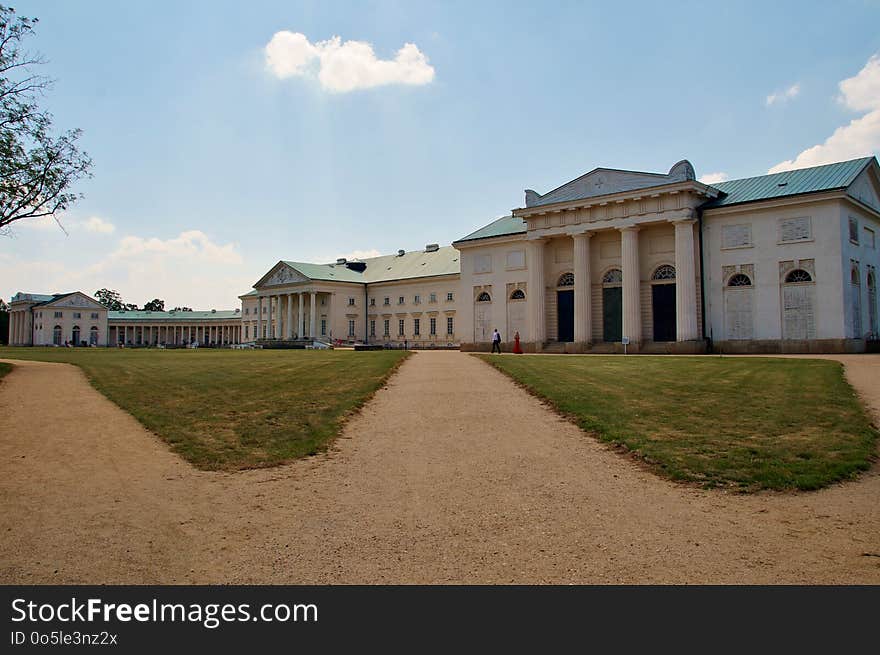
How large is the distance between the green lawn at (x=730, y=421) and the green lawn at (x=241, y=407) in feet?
16.7

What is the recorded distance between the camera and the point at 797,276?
38062mm

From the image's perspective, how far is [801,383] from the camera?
17.0 m

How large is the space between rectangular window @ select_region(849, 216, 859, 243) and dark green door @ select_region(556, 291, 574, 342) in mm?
18142

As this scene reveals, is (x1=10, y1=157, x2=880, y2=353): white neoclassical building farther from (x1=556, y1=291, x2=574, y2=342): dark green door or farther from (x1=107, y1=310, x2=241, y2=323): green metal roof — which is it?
(x1=107, y1=310, x2=241, y2=323): green metal roof

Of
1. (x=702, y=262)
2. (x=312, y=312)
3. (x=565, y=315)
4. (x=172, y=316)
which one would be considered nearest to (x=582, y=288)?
(x=565, y=315)

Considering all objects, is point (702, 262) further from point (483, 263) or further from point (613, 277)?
point (483, 263)

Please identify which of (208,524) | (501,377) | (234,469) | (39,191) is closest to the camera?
(208,524)

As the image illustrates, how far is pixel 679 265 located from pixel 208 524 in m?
39.4

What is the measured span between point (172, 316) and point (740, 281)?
11616 cm

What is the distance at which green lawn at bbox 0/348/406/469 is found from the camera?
1038cm

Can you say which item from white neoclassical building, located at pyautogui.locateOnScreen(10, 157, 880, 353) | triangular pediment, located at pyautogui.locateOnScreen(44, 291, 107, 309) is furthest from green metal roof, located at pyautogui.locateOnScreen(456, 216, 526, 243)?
triangular pediment, located at pyautogui.locateOnScreen(44, 291, 107, 309)

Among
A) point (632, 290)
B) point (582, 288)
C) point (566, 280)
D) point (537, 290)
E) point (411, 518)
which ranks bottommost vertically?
point (411, 518)
